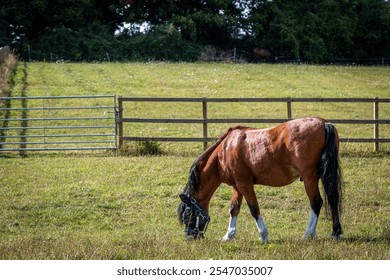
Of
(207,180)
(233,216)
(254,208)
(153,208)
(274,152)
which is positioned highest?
(274,152)

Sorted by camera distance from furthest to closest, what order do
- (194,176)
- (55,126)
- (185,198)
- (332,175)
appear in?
1. (55,126)
2. (194,176)
3. (185,198)
4. (332,175)


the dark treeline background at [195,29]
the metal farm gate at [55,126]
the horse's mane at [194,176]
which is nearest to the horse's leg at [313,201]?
the horse's mane at [194,176]

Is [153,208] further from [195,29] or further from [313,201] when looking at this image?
[195,29]

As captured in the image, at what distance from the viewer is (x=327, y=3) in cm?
4453

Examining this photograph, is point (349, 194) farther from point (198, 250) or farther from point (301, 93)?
point (301, 93)

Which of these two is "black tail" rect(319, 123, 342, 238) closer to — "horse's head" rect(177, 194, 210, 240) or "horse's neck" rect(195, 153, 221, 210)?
"horse's neck" rect(195, 153, 221, 210)

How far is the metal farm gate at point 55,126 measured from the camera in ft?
49.2

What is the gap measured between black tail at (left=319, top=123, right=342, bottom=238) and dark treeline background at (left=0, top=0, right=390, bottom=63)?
31.0 meters

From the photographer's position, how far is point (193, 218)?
23.9 feet

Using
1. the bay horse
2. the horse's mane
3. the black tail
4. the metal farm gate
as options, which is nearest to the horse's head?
the bay horse

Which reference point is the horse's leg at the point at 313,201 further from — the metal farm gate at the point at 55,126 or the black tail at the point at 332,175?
the metal farm gate at the point at 55,126

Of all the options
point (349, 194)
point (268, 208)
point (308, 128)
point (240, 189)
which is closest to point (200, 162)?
point (240, 189)

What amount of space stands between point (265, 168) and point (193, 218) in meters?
1.09

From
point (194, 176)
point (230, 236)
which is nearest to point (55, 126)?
point (194, 176)
